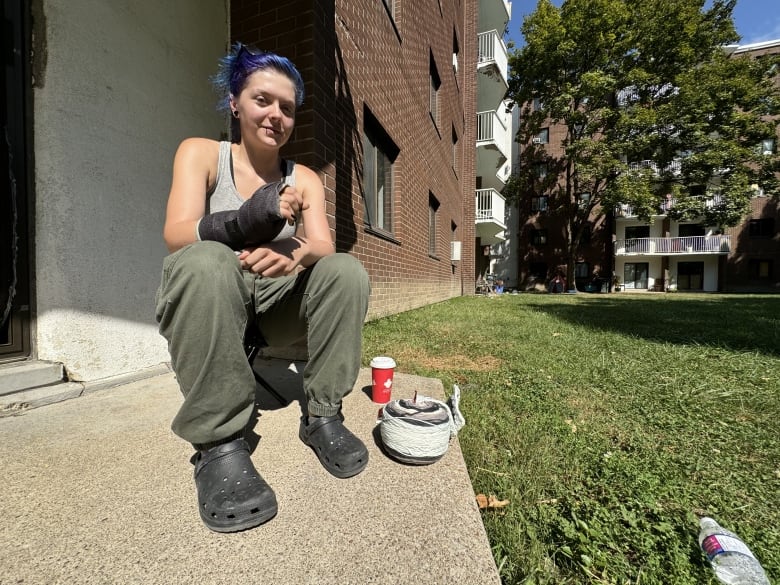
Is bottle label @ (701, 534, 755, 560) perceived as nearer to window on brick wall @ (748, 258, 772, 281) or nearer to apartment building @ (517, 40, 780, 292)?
apartment building @ (517, 40, 780, 292)

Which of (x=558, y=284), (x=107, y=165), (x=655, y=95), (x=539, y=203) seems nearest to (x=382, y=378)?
(x=107, y=165)

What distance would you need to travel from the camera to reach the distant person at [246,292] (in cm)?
100

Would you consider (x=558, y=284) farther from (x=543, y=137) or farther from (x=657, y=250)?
(x=543, y=137)

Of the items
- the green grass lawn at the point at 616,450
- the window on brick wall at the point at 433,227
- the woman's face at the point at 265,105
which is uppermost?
the window on brick wall at the point at 433,227

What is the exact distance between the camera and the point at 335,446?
49.0 inches

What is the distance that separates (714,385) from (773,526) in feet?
5.51

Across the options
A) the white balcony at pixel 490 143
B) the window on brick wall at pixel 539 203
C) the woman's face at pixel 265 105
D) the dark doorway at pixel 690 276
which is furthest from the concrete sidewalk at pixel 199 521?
the dark doorway at pixel 690 276

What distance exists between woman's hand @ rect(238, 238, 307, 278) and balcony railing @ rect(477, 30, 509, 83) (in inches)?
674

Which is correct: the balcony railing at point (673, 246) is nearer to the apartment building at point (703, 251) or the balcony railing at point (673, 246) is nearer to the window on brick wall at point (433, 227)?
the apartment building at point (703, 251)

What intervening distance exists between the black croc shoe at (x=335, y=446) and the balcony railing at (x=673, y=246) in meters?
28.7

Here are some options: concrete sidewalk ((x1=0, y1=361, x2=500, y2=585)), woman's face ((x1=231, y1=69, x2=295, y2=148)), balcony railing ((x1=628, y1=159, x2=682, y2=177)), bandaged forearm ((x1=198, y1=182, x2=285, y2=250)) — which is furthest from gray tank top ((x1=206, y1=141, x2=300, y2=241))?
balcony railing ((x1=628, y1=159, x2=682, y2=177))

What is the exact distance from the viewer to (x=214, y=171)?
1394mm

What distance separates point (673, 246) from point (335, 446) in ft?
101

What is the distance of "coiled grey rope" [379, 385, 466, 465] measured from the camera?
48.9 inches
